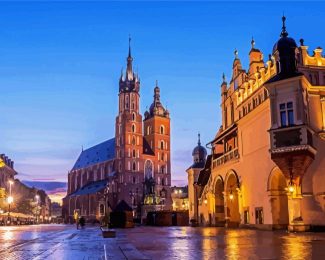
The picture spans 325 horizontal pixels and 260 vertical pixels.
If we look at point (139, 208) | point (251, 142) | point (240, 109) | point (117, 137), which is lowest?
point (139, 208)

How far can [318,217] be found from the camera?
3247cm

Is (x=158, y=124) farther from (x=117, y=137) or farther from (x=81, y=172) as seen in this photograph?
(x=81, y=172)

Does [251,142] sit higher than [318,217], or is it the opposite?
[251,142]

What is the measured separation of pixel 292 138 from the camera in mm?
32312

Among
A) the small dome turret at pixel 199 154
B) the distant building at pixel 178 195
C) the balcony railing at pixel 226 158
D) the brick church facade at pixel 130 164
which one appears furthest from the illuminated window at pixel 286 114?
the distant building at pixel 178 195

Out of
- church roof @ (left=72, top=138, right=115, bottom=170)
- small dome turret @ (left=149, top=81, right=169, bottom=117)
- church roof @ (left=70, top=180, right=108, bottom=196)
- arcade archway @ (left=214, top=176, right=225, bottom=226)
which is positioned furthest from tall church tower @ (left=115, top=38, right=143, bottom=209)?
arcade archway @ (left=214, top=176, right=225, bottom=226)

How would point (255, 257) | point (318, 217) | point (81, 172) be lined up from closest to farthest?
point (255, 257), point (318, 217), point (81, 172)

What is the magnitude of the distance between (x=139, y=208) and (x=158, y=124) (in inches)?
1587

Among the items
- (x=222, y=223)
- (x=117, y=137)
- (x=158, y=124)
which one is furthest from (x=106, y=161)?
(x=222, y=223)

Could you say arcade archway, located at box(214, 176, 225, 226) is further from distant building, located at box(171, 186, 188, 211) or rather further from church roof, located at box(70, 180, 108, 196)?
distant building, located at box(171, 186, 188, 211)

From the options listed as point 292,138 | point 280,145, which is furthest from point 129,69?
point 292,138

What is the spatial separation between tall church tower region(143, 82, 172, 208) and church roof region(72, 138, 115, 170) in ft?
47.7

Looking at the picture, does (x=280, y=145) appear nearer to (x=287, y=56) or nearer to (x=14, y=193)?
(x=287, y=56)

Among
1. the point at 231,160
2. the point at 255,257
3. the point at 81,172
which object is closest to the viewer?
the point at 255,257
